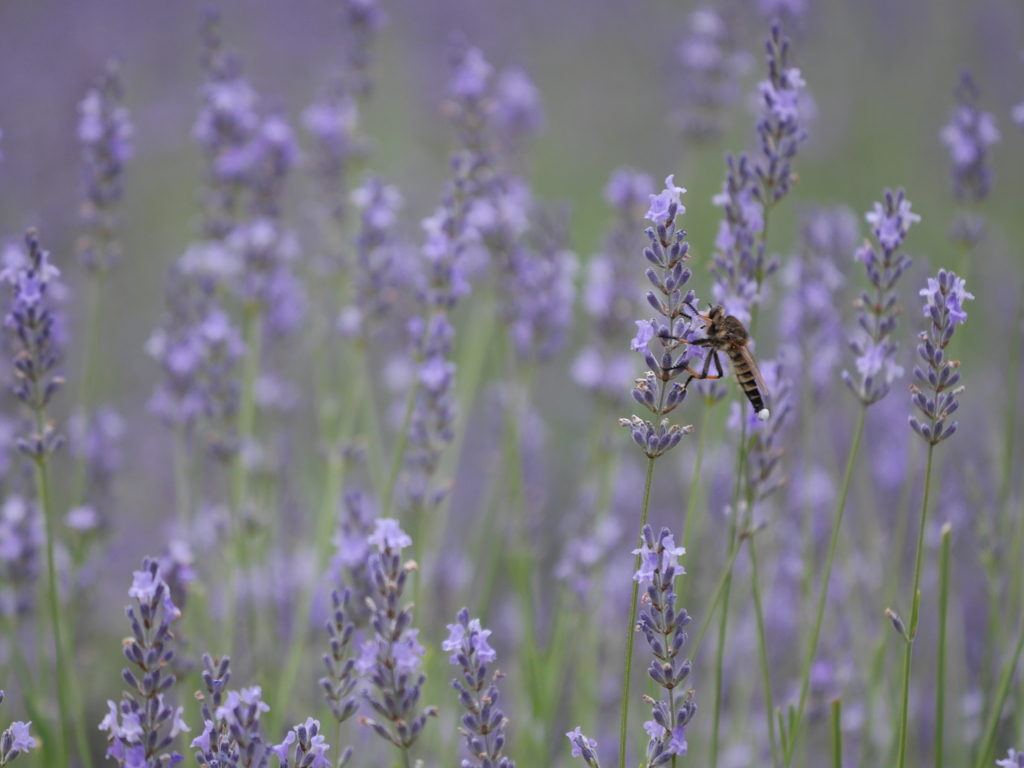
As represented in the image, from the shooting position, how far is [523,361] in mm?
2576

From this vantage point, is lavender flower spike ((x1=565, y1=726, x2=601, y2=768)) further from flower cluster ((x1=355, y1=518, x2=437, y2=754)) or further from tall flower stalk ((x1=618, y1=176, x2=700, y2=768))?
flower cluster ((x1=355, y1=518, x2=437, y2=754))

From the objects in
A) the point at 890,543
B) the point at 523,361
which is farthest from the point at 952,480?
the point at 523,361

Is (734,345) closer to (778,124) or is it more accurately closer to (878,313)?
(878,313)

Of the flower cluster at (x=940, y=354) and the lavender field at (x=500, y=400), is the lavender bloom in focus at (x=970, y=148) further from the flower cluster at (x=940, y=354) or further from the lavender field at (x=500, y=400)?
the flower cluster at (x=940, y=354)

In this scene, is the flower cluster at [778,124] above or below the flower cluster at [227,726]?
above

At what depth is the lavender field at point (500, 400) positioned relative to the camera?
4.55 ft

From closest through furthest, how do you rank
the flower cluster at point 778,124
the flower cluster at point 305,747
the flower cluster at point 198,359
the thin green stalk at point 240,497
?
the flower cluster at point 305,747, the flower cluster at point 778,124, the thin green stalk at point 240,497, the flower cluster at point 198,359

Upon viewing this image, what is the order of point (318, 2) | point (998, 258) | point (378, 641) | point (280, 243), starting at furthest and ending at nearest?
point (318, 2), point (998, 258), point (280, 243), point (378, 641)

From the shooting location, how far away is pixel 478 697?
45.9 inches

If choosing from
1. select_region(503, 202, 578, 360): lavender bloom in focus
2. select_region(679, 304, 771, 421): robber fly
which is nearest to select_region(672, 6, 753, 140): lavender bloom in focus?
select_region(503, 202, 578, 360): lavender bloom in focus

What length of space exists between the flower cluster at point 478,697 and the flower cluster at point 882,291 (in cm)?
72

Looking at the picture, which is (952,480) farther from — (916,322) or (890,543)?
(916,322)

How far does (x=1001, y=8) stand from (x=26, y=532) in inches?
243

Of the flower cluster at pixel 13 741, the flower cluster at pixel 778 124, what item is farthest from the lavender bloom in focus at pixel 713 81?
the flower cluster at pixel 13 741
